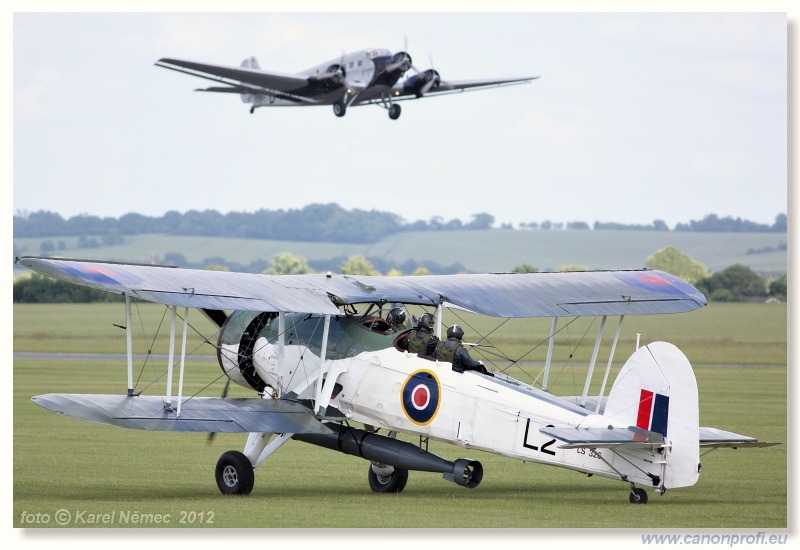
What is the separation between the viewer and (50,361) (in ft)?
123

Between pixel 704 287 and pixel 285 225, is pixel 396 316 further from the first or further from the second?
pixel 285 225

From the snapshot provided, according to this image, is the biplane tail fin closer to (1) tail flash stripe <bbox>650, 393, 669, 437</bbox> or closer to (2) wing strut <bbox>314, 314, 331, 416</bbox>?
(1) tail flash stripe <bbox>650, 393, 669, 437</bbox>

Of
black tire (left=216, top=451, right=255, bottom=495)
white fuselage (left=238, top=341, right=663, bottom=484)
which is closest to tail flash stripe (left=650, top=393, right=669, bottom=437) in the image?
white fuselage (left=238, top=341, right=663, bottom=484)

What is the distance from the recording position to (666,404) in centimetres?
1236

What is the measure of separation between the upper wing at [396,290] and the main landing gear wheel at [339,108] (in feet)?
80.0

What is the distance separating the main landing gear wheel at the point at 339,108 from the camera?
1583 inches

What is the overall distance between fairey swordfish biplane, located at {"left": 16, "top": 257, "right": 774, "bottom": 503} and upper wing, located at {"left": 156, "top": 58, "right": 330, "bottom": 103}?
24.0 metres

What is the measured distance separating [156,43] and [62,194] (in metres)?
13.6

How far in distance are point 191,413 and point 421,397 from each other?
2.42 meters

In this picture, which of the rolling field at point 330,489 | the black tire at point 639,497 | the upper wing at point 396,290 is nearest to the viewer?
the upper wing at point 396,290

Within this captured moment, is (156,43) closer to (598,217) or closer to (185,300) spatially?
(185,300)

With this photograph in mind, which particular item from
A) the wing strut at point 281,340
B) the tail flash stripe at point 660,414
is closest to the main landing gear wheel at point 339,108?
the wing strut at point 281,340

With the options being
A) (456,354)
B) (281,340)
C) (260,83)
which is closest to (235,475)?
(281,340)

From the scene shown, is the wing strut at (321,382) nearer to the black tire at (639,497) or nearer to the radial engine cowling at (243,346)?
the radial engine cowling at (243,346)
